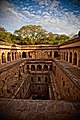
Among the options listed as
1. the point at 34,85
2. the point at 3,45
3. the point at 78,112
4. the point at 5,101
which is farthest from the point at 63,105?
the point at 34,85

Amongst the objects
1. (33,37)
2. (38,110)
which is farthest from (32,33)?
(38,110)

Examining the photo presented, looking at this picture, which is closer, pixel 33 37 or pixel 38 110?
pixel 38 110

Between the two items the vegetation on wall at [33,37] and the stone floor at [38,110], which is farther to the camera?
the vegetation on wall at [33,37]

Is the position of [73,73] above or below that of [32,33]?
below

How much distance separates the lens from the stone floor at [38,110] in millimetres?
4336

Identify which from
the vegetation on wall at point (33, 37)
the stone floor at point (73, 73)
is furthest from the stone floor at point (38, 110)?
the vegetation on wall at point (33, 37)

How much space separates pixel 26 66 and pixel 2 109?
20147 mm

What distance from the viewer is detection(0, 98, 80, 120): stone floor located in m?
4.34

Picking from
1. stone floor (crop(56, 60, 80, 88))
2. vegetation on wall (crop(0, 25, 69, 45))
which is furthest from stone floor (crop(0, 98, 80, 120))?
vegetation on wall (crop(0, 25, 69, 45))

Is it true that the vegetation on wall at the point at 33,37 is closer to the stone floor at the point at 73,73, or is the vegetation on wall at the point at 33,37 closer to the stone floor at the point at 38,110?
the stone floor at the point at 73,73

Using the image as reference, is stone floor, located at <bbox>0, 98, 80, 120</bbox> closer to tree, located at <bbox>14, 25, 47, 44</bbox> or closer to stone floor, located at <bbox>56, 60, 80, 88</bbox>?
stone floor, located at <bbox>56, 60, 80, 88</bbox>

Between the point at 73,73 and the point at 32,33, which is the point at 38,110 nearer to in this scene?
the point at 73,73

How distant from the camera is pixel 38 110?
485 cm

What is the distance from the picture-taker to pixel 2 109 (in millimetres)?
4926
